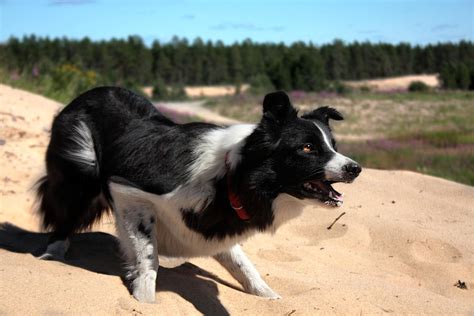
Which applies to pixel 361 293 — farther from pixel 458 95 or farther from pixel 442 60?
pixel 442 60

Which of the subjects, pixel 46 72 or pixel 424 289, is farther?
pixel 46 72

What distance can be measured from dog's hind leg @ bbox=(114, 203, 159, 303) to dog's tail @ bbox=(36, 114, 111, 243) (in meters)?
0.50

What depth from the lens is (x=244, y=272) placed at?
546cm

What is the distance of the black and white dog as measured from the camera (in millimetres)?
4309

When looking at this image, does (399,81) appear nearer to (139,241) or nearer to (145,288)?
(139,241)

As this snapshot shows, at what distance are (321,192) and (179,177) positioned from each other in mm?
1114

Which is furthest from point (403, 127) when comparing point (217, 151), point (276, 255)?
point (217, 151)

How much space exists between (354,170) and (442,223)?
3933mm

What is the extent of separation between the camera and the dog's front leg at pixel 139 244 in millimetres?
4855

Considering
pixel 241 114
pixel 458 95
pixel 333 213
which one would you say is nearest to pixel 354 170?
pixel 333 213

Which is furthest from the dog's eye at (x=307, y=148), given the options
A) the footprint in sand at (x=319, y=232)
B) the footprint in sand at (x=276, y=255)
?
the footprint in sand at (x=319, y=232)

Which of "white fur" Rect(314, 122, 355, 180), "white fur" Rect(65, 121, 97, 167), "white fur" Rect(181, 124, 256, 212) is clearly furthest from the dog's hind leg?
"white fur" Rect(314, 122, 355, 180)

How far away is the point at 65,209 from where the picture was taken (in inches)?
223

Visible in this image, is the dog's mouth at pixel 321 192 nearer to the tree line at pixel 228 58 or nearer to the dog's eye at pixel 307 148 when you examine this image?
the dog's eye at pixel 307 148
